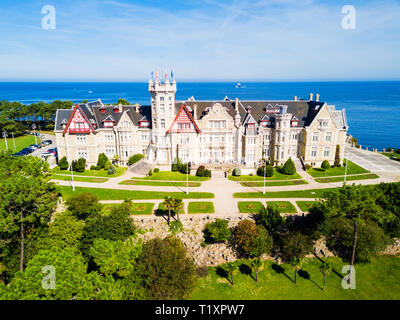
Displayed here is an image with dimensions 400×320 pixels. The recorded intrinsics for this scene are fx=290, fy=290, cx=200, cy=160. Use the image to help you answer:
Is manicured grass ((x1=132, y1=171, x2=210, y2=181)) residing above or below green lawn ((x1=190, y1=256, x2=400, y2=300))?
above

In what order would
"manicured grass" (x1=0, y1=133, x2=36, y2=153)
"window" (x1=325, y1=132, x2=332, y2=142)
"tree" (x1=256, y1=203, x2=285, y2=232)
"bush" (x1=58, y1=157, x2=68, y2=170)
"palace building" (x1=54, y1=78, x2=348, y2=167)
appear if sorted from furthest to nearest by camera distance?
"manicured grass" (x1=0, y1=133, x2=36, y2=153) < "window" (x1=325, y1=132, x2=332, y2=142) < "bush" (x1=58, y1=157, x2=68, y2=170) < "palace building" (x1=54, y1=78, x2=348, y2=167) < "tree" (x1=256, y1=203, x2=285, y2=232)

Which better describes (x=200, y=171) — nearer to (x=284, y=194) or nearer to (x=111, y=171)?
(x=284, y=194)

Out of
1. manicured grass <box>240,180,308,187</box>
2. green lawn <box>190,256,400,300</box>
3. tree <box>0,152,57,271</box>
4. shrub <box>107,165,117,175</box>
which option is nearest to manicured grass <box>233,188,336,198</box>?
manicured grass <box>240,180,308,187</box>

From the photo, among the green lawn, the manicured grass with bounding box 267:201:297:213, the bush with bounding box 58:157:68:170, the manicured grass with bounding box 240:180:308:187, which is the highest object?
the bush with bounding box 58:157:68:170

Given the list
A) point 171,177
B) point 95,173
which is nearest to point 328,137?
point 171,177

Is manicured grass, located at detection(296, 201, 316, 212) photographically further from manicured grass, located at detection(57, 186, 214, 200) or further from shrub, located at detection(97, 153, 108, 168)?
shrub, located at detection(97, 153, 108, 168)

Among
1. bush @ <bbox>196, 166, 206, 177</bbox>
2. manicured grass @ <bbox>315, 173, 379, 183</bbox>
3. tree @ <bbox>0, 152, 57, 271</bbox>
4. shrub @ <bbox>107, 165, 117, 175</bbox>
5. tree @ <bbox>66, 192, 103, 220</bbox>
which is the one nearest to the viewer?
tree @ <bbox>0, 152, 57, 271</bbox>

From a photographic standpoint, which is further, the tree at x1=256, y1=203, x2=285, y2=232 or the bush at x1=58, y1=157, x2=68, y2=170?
the bush at x1=58, y1=157, x2=68, y2=170
